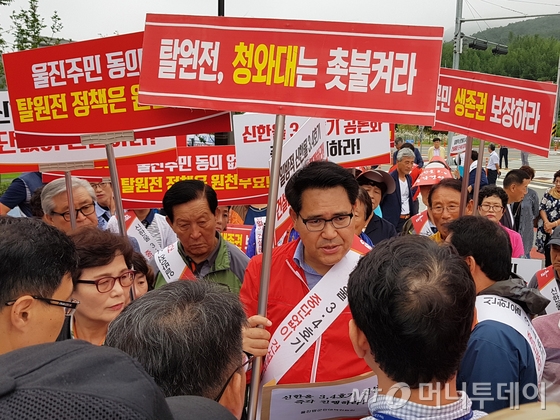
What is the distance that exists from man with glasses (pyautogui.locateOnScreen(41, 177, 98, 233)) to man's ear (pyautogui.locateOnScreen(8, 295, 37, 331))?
88.9 inches

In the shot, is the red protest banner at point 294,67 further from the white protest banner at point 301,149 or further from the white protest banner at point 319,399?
the white protest banner at point 319,399

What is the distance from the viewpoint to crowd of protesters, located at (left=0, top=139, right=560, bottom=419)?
919 mm

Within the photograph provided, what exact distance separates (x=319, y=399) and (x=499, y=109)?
79.8 inches

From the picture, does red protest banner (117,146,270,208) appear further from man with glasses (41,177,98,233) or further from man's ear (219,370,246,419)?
man's ear (219,370,246,419)

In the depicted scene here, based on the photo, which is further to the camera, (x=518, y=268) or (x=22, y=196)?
(x=22, y=196)

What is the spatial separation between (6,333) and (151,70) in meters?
1.26

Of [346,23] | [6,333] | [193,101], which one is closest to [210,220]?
[193,101]

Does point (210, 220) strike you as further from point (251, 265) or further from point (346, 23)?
point (346, 23)

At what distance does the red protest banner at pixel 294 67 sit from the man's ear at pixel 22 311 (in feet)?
3.45

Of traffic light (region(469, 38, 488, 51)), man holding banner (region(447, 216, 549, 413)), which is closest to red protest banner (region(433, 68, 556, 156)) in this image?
man holding banner (region(447, 216, 549, 413))

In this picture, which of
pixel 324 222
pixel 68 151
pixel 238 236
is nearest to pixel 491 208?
pixel 238 236

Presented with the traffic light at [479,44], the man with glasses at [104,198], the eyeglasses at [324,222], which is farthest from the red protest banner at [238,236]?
the traffic light at [479,44]

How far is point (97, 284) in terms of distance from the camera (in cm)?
246

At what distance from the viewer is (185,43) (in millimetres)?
2428
